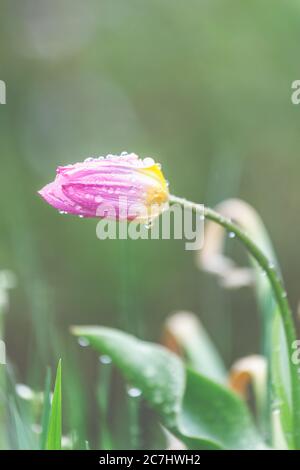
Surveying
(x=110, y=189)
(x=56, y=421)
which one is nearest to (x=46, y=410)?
(x=56, y=421)

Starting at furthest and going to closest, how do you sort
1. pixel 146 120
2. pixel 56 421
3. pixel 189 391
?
pixel 146 120, pixel 189 391, pixel 56 421

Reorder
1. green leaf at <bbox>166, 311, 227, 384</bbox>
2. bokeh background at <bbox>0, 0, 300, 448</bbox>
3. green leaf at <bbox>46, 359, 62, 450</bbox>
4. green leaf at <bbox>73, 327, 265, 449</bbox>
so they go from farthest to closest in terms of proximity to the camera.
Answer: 1. bokeh background at <bbox>0, 0, 300, 448</bbox>
2. green leaf at <bbox>166, 311, 227, 384</bbox>
3. green leaf at <bbox>73, 327, 265, 449</bbox>
4. green leaf at <bbox>46, 359, 62, 450</bbox>

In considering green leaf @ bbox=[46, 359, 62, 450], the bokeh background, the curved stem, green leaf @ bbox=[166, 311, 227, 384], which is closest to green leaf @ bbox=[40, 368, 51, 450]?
green leaf @ bbox=[46, 359, 62, 450]

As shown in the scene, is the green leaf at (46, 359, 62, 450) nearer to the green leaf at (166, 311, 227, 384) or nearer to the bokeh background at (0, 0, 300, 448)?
the green leaf at (166, 311, 227, 384)

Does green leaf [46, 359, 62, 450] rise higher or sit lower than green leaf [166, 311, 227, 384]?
lower

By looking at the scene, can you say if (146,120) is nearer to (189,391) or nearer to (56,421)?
(189,391)

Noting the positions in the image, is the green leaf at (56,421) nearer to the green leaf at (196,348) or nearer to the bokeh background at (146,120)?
the green leaf at (196,348)

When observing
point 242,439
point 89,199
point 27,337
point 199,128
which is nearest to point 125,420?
point 242,439

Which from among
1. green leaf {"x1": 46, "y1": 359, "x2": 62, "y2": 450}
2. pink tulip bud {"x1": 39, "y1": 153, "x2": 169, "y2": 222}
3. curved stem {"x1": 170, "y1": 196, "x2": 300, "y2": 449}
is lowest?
green leaf {"x1": 46, "y1": 359, "x2": 62, "y2": 450}

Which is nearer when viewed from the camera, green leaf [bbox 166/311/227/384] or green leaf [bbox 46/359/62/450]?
green leaf [bbox 46/359/62/450]
